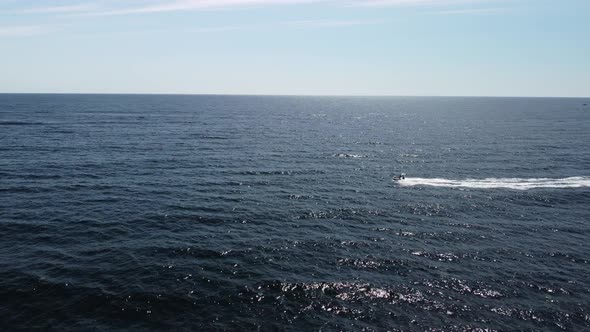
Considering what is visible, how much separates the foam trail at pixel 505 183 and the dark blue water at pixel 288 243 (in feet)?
1.89

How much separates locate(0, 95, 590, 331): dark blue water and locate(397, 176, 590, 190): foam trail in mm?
578

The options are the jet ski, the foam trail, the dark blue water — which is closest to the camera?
the dark blue water

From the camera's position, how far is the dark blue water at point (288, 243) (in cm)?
3816

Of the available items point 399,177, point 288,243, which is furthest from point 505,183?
point 288,243

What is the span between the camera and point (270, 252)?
50.4 metres

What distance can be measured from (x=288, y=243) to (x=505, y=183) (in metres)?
55.0

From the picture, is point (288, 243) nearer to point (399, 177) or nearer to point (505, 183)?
point (399, 177)

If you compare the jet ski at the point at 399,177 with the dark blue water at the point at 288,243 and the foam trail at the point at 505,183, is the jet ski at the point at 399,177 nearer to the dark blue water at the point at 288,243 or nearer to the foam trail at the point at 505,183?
the foam trail at the point at 505,183

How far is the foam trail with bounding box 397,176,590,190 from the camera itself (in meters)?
80.5

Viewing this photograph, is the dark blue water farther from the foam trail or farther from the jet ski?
the jet ski

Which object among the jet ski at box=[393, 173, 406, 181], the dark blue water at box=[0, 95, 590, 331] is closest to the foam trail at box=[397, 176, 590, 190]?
the dark blue water at box=[0, 95, 590, 331]

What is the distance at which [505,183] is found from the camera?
82.7 m

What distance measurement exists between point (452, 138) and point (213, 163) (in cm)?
9691

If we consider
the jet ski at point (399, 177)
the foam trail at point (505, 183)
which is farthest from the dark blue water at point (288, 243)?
the jet ski at point (399, 177)
